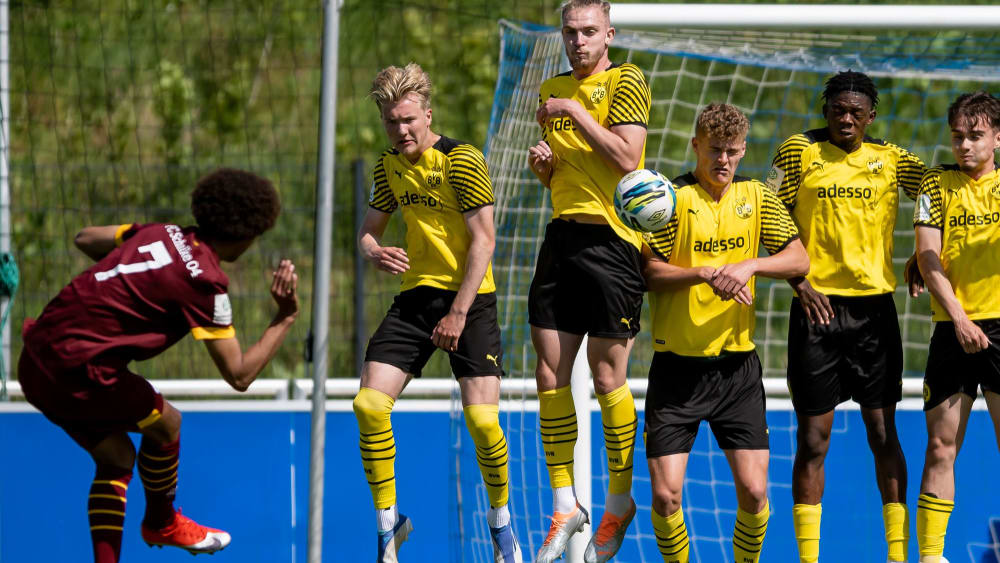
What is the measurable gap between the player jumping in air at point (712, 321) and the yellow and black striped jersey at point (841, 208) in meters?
0.26

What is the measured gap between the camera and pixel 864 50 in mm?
7531

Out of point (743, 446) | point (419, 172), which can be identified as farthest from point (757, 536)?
point (419, 172)

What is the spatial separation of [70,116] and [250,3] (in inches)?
78.2

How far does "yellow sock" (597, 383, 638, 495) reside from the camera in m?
5.27

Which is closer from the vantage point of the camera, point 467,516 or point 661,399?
point 661,399

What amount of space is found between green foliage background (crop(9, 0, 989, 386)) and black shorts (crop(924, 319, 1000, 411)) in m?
5.74

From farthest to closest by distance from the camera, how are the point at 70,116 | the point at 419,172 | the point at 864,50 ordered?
the point at 70,116, the point at 864,50, the point at 419,172

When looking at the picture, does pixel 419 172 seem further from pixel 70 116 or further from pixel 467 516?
pixel 70 116

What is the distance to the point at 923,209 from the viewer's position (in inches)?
209

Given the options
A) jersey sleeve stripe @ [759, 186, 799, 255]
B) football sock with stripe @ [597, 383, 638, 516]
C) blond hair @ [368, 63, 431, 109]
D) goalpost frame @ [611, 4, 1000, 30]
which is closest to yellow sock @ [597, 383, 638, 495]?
football sock with stripe @ [597, 383, 638, 516]

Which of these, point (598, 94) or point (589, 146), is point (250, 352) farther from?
point (598, 94)

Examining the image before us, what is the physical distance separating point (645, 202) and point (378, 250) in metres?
1.19

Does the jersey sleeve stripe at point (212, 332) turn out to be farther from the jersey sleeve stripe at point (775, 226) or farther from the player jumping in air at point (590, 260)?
the jersey sleeve stripe at point (775, 226)

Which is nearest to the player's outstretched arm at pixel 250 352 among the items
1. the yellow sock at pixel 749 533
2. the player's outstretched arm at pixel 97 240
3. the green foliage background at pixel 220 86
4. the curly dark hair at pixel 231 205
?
the curly dark hair at pixel 231 205
